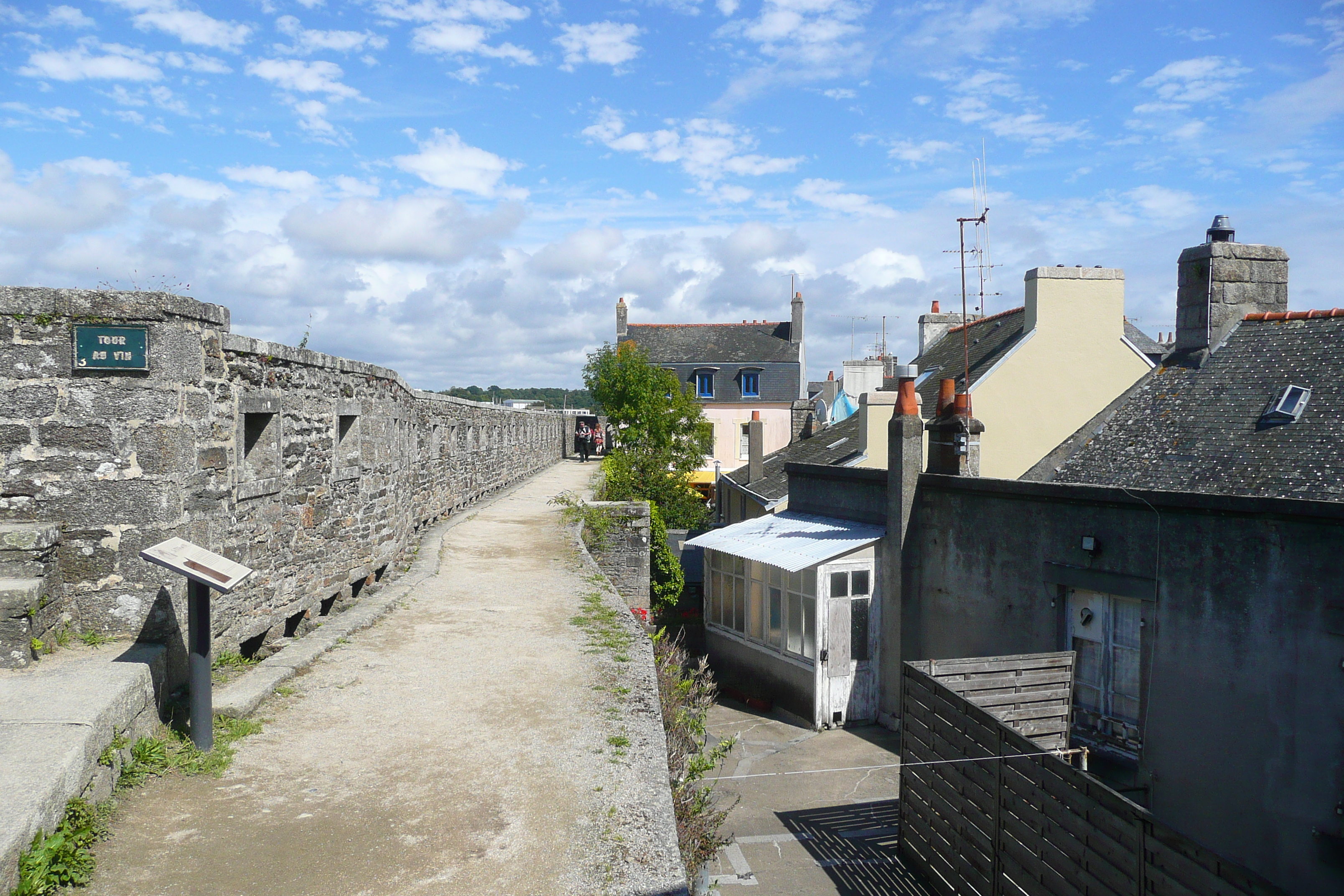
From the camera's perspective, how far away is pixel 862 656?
449 inches

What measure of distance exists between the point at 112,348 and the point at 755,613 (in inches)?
379

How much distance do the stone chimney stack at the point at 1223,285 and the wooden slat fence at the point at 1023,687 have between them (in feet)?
17.0

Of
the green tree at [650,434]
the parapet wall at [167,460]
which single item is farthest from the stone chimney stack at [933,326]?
the parapet wall at [167,460]

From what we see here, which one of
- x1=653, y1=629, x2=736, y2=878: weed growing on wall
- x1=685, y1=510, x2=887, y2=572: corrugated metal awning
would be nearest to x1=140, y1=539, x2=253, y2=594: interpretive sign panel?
x1=653, y1=629, x2=736, y2=878: weed growing on wall

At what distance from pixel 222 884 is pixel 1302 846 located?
22.9ft

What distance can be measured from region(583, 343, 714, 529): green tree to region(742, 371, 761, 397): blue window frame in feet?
10.3

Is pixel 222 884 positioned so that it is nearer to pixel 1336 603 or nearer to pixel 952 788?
pixel 952 788

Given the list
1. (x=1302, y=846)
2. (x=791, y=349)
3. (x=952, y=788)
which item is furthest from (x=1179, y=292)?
(x=791, y=349)

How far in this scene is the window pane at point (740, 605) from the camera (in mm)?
13367

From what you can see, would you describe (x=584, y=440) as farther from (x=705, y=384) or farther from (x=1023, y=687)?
(x=1023, y=687)

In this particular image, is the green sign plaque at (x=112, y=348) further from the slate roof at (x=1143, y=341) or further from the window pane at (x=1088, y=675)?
the slate roof at (x=1143, y=341)

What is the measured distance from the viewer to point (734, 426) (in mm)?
38719

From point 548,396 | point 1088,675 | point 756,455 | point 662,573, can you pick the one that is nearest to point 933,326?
point 756,455

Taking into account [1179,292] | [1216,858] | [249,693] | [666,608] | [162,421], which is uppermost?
[1179,292]
